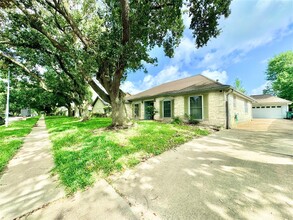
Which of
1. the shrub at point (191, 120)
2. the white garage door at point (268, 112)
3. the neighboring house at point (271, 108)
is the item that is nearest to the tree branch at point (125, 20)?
the shrub at point (191, 120)

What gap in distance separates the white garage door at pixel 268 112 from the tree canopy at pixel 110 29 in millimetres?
19735

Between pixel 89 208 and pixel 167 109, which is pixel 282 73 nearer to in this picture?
pixel 167 109

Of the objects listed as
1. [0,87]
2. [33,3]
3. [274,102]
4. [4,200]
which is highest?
[33,3]

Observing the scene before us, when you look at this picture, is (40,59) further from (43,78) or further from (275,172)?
(275,172)

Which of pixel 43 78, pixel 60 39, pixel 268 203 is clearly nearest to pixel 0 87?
pixel 43 78

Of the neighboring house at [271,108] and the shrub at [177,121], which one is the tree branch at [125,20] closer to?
the shrub at [177,121]

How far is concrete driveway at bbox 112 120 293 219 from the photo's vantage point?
197 cm

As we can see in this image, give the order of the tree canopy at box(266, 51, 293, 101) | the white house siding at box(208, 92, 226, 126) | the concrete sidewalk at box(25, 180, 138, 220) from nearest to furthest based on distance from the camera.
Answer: the concrete sidewalk at box(25, 180, 138, 220)
the white house siding at box(208, 92, 226, 126)
the tree canopy at box(266, 51, 293, 101)

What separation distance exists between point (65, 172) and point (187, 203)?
2807mm

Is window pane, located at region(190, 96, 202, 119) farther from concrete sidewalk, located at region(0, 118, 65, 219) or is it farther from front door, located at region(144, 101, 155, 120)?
concrete sidewalk, located at region(0, 118, 65, 219)

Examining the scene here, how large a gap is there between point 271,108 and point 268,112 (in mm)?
684

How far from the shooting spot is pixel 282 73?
76.9ft

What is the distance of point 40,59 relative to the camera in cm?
1191

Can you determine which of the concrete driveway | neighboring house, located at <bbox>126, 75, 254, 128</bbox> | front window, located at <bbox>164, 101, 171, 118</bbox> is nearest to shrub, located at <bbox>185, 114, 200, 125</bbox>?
neighboring house, located at <bbox>126, 75, 254, 128</bbox>
